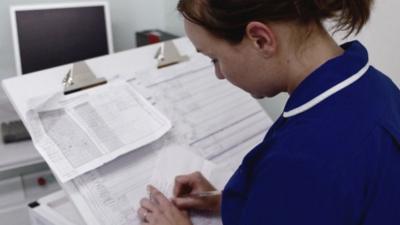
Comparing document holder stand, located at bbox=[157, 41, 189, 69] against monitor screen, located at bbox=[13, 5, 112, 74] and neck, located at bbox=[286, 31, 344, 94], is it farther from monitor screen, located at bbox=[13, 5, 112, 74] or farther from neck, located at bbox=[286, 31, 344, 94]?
neck, located at bbox=[286, 31, 344, 94]

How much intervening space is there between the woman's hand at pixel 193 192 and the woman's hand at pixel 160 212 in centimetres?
2

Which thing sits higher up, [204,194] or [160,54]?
[160,54]

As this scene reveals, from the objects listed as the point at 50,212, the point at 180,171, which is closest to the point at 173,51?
the point at 180,171

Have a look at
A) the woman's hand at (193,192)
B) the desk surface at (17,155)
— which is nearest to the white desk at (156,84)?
the woman's hand at (193,192)

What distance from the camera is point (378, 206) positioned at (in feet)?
1.81

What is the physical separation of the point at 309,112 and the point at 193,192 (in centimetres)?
41

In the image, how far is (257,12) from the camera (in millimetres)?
567

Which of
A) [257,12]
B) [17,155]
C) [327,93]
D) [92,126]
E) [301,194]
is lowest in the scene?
[17,155]

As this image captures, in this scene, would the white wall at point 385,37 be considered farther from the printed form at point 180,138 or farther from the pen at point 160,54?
the pen at point 160,54

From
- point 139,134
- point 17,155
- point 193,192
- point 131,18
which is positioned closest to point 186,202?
point 193,192

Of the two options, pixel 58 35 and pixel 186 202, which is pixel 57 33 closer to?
pixel 58 35

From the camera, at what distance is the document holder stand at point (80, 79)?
40.9 inches

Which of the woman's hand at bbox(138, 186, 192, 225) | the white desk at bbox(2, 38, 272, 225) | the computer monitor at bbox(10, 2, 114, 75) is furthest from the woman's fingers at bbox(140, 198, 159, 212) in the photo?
the computer monitor at bbox(10, 2, 114, 75)

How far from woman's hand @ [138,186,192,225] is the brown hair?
39 centimetres
